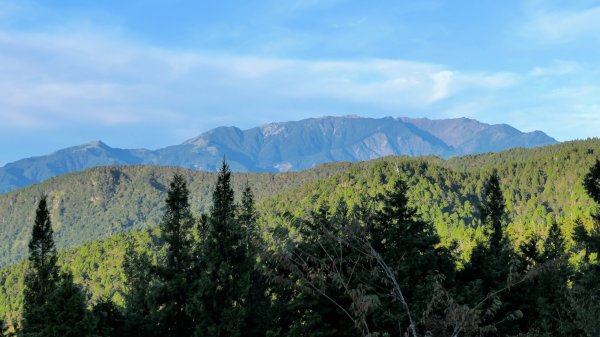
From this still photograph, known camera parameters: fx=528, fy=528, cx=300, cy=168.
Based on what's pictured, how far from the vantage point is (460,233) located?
15338 cm

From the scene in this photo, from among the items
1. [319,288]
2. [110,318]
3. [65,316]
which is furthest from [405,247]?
[110,318]

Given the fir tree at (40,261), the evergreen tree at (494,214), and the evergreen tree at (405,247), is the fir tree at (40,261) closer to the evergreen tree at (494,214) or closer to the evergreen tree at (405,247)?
the evergreen tree at (405,247)

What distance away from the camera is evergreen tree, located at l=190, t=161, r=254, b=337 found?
97.8ft

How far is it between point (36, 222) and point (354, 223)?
5065 centimetres

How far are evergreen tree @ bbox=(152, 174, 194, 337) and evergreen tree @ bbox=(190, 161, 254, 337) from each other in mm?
1798

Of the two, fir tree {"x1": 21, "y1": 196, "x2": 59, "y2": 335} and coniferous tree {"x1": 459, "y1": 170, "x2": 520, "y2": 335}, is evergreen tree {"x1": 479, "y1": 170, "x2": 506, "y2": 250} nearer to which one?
coniferous tree {"x1": 459, "y1": 170, "x2": 520, "y2": 335}

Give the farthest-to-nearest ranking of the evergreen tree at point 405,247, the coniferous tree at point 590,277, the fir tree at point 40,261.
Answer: the fir tree at point 40,261 → the evergreen tree at point 405,247 → the coniferous tree at point 590,277

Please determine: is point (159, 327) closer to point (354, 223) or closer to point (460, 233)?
point (354, 223)

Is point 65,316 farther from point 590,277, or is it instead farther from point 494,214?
point 494,214

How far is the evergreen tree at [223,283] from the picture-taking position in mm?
29812

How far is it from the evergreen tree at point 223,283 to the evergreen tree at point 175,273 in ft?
5.90

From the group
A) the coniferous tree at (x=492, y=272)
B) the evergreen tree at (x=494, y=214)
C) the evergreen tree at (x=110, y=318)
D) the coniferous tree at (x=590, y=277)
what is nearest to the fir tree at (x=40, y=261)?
the evergreen tree at (x=110, y=318)

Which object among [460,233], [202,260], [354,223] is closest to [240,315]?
[202,260]

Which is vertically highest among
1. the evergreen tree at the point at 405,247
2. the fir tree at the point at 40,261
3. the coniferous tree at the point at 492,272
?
the evergreen tree at the point at 405,247
